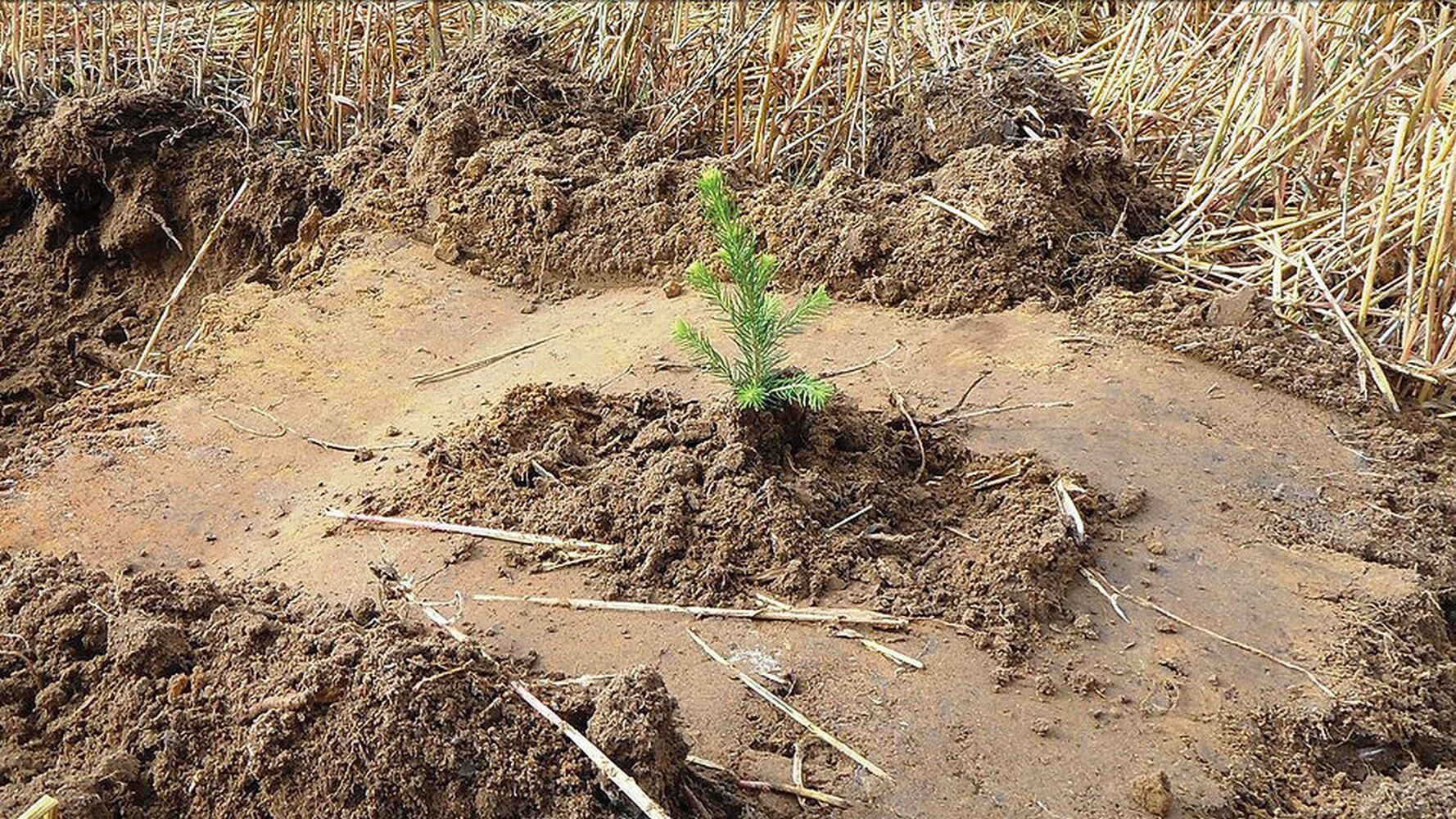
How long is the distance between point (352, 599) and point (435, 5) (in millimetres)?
2685

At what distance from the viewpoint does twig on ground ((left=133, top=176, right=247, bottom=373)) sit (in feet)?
13.2

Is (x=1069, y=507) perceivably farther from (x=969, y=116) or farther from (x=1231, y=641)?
(x=969, y=116)

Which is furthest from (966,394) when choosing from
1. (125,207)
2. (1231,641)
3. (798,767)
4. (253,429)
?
(125,207)

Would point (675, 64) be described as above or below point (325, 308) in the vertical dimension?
above

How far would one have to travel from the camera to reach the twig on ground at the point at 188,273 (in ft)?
13.2

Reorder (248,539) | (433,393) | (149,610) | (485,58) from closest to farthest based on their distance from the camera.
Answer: (149,610)
(248,539)
(433,393)
(485,58)

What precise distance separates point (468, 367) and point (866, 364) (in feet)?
3.52

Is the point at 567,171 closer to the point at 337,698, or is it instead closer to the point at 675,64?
the point at 675,64

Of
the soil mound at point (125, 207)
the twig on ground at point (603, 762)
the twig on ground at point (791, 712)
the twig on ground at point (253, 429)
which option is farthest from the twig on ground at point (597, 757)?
the soil mound at point (125, 207)

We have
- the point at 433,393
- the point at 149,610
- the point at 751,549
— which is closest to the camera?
the point at 149,610

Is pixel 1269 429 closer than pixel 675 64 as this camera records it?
Yes

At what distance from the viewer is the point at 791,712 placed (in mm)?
2162

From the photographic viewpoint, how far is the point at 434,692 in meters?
1.93

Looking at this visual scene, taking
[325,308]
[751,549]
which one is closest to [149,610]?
[751,549]
